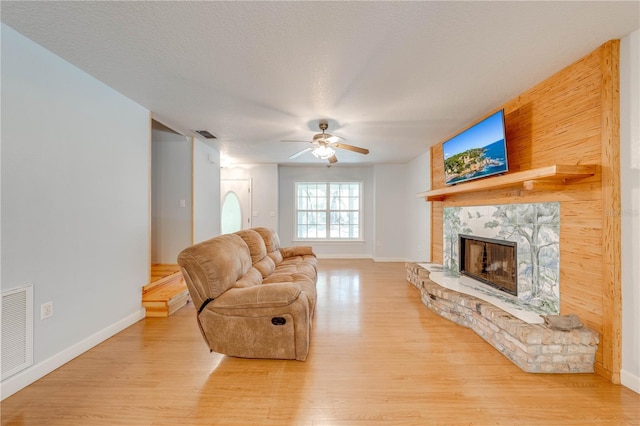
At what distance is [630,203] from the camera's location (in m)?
1.74

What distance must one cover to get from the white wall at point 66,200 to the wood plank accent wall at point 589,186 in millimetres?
3918

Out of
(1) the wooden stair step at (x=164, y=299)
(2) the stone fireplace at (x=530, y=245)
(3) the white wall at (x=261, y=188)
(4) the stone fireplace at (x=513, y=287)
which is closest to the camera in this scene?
(4) the stone fireplace at (x=513, y=287)

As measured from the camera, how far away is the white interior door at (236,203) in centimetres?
630

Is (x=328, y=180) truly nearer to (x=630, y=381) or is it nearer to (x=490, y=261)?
(x=490, y=261)

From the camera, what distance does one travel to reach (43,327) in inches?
74.7

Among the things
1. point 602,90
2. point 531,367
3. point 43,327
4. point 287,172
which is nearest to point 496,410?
point 531,367

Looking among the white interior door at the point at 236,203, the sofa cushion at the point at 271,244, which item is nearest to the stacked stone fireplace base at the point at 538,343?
the sofa cushion at the point at 271,244

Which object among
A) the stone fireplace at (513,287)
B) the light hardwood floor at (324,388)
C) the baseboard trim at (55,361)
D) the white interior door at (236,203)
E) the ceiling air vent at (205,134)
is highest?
the ceiling air vent at (205,134)

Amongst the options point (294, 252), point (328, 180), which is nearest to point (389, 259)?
point (328, 180)

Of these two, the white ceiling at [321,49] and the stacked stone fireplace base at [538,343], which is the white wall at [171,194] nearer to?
the white ceiling at [321,49]

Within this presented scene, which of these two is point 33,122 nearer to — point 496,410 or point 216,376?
point 216,376

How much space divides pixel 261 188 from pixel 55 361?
15.4 feet

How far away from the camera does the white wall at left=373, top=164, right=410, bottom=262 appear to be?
6.34m

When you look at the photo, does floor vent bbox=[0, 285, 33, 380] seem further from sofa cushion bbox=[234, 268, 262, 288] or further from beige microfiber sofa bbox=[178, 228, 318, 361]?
sofa cushion bbox=[234, 268, 262, 288]
